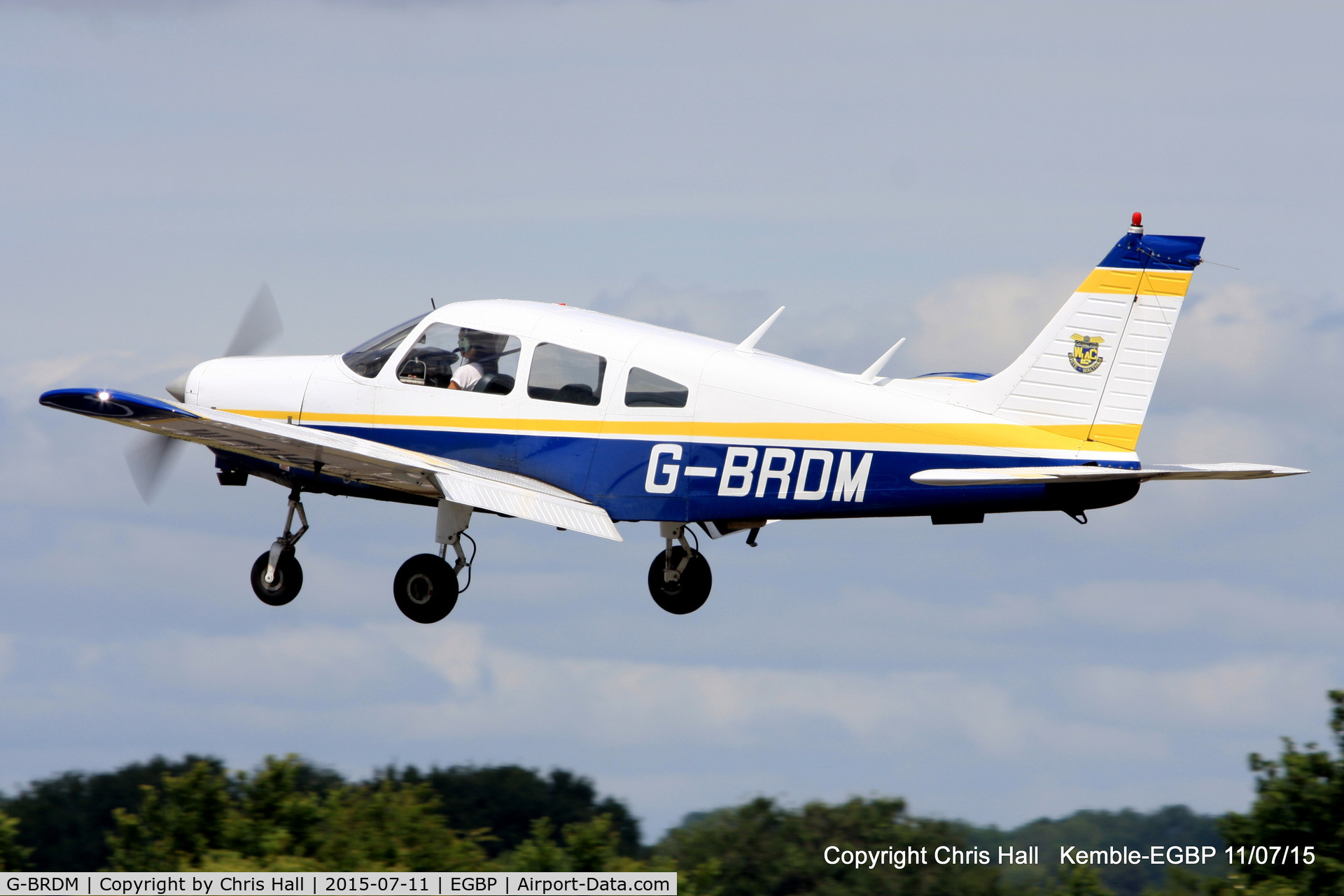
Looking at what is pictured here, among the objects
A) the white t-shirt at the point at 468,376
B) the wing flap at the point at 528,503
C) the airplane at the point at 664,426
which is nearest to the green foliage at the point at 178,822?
the airplane at the point at 664,426

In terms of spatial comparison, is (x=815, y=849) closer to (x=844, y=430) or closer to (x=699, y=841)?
(x=699, y=841)

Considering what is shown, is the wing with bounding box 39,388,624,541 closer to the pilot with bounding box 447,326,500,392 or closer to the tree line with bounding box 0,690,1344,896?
the pilot with bounding box 447,326,500,392

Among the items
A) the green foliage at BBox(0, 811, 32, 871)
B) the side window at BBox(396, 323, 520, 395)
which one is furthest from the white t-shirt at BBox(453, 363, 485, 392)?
the green foliage at BBox(0, 811, 32, 871)

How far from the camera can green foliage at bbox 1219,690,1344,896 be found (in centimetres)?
2075

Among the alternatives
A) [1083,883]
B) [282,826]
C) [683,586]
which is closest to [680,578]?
[683,586]

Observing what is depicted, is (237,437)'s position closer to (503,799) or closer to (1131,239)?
(1131,239)

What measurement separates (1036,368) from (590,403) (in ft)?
14.5

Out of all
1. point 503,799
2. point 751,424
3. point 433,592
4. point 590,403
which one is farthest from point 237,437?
point 503,799

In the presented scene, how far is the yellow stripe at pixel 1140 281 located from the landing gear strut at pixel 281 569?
8.86m

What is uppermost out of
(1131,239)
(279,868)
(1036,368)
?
(1131,239)

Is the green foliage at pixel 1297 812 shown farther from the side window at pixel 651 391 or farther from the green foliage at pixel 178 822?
the green foliage at pixel 178 822

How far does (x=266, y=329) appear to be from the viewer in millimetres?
18469

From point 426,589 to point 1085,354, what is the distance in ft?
23.3

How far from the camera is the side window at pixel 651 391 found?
48.9 ft
